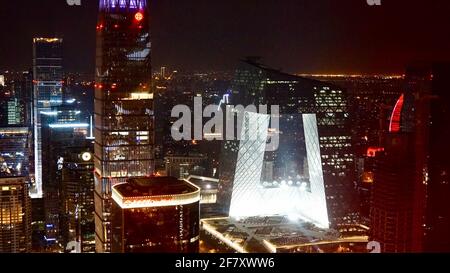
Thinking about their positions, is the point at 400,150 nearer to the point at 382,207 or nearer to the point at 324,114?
the point at 382,207

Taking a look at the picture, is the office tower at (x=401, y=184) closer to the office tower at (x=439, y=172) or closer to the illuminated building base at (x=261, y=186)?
the office tower at (x=439, y=172)

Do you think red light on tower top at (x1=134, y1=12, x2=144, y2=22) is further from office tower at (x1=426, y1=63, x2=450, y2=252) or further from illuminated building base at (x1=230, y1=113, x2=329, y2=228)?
office tower at (x1=426, y1=63, x2=450, y2=252)

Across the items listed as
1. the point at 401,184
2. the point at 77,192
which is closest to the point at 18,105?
the point at 77,192

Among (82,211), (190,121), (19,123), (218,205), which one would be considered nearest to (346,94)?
(190,121)

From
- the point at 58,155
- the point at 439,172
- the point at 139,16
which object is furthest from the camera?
the point at 58,155

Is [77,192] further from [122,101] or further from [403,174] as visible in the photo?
[403,174]
